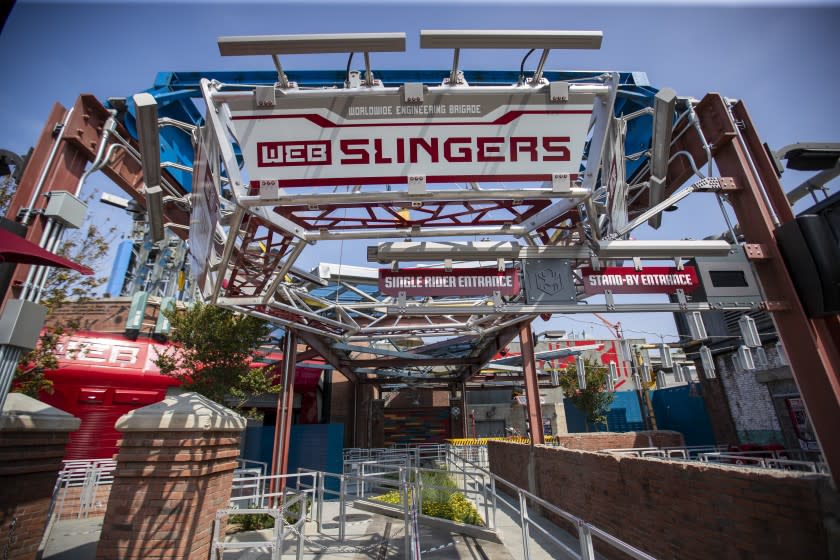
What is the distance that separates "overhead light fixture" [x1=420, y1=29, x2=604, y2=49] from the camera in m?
A: 4.28

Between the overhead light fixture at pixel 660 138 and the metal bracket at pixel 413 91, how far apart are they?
326cm

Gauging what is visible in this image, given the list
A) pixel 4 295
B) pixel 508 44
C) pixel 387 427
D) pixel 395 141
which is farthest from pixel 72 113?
pixel 387 427

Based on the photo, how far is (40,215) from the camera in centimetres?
528

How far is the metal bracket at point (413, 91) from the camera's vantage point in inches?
189

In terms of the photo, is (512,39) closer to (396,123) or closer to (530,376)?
(396,123)

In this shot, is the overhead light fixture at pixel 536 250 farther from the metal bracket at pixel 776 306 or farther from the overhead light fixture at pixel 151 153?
the overhead light fixture at pixel 151 153

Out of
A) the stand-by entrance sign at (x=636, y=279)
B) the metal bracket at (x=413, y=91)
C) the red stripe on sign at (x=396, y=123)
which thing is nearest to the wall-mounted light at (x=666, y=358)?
the stand-by entrance sign at (x=636, y=279)

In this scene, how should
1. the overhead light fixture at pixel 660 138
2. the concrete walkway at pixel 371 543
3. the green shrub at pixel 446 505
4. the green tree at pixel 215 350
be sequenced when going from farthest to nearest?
the green tree at pixel 215 350, the green shrub at pixel 446 505, the concrete walkway at pixel 371 543, the overhead light fixture at pixel 660 138

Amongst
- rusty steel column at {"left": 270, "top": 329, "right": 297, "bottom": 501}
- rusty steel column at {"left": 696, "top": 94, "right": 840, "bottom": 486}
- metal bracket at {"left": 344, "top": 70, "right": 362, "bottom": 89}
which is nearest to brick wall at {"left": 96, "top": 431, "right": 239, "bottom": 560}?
metal bracket at {"left": 344, "top": 70, "right": 362, "bottom": 89}

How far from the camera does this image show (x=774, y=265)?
619cm

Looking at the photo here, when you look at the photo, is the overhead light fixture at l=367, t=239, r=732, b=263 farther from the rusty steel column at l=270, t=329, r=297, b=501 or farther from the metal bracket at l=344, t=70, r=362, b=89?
the rusty steel column at l=270, t=329, r=297, b=501

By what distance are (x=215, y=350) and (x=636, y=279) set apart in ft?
36.9

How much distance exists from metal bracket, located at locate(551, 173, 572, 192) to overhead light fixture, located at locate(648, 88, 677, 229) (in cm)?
175

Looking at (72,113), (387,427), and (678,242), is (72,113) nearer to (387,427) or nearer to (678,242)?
(678,242)
